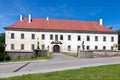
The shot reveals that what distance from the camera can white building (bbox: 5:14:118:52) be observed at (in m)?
52.2

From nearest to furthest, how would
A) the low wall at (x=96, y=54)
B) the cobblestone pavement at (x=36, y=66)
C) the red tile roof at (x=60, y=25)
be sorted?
the cobblestone pavement at (x=36, y=66)
the low wall at (x=96, y=54)
the red tile roof at (x=60, y=25)

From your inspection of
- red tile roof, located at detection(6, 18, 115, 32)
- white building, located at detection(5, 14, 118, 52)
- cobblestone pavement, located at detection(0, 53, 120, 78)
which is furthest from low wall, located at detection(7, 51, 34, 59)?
red tile roof, located at detection(6, 18, 115, 32)

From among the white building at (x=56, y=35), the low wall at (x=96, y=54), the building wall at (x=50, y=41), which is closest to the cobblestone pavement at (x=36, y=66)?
the low wall at (x=96, y=54)

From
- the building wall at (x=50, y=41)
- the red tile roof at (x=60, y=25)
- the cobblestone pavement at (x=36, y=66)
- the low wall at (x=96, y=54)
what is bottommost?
the cobblestone pavement at (x=36, y=66)

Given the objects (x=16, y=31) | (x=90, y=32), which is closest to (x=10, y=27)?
(x=16, y=31)

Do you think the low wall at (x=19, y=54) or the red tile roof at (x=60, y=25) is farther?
the red tile roof at (x=60, y=25)

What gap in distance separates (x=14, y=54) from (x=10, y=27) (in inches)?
963

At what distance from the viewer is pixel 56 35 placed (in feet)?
178

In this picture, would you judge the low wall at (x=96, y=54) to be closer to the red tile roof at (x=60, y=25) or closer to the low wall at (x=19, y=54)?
the low wall at (x=19, y=54)

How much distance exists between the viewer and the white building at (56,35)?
52250 millimetres

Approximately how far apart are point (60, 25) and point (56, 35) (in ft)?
12.3

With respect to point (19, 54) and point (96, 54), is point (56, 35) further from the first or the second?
point (19, 54)

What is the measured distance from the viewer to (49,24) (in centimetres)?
5578

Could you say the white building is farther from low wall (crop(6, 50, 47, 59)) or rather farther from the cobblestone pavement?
the cobblestone pavement
